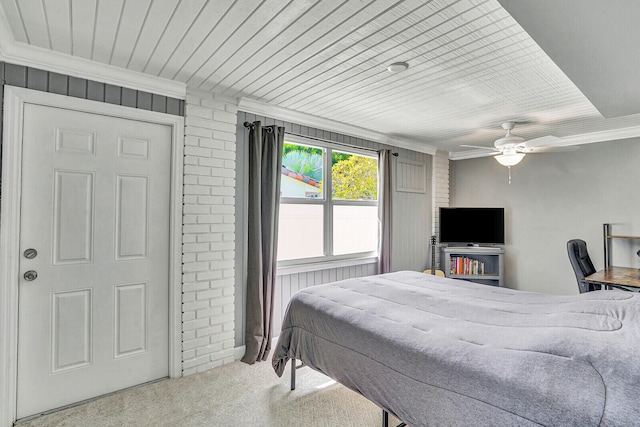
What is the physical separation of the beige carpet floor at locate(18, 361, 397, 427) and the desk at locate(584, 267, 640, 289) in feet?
8.10

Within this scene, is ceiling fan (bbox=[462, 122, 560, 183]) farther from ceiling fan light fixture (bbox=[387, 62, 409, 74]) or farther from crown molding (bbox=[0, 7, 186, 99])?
crown molding (bbox=[0, 7, 186, 99])

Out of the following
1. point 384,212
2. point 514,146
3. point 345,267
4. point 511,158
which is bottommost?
point 345,267

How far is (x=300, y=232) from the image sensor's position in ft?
11.9

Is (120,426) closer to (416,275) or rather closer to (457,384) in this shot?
(457,384)

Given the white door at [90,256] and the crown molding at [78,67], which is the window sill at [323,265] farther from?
the crown molding at [78,67]

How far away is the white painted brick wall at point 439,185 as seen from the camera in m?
5.21

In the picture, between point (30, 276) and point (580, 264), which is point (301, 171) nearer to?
point (30, 276)

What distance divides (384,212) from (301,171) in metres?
1.31

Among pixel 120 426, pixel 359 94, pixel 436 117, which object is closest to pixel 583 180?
pixel 436 117

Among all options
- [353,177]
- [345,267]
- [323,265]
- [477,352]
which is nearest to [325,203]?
[353,177]

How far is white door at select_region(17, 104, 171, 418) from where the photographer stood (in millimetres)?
2186

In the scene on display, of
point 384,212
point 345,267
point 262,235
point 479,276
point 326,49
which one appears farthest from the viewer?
point 479,276

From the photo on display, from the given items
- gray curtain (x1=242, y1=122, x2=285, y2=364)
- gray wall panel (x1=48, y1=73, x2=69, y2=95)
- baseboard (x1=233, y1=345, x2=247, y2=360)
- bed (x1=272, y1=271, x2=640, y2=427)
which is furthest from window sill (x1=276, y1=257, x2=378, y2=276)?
gray wall panel (x1=48, y1=73, x2=69, y2=95)

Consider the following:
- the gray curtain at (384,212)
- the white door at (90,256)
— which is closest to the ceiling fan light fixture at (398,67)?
the white door at (90,256)
